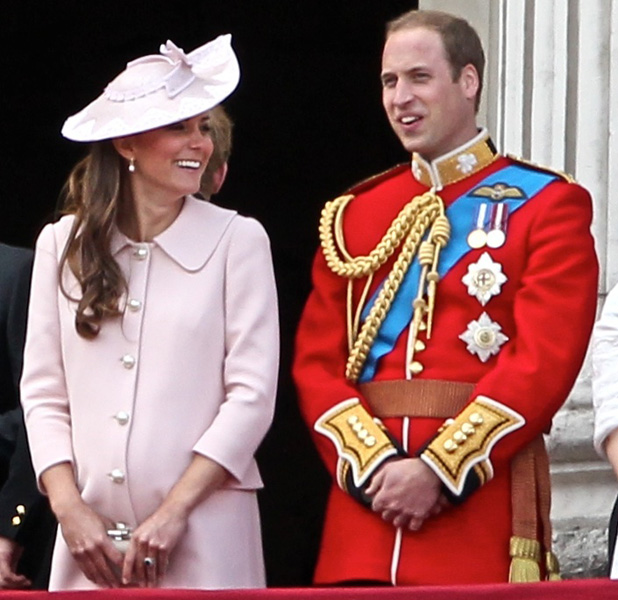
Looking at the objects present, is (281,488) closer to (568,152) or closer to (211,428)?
(568,152)

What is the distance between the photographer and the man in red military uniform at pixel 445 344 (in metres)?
4.43

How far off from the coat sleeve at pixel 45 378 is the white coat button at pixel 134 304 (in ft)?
0.46

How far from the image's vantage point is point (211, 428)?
4.34 meters

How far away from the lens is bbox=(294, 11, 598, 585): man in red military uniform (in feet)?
14.5

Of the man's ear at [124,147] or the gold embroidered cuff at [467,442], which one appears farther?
the man's ear at [124,147]

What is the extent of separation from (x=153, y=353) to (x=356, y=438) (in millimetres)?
409

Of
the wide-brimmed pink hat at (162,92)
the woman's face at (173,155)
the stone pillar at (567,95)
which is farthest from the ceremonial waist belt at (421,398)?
the stone pillar at (567,95)

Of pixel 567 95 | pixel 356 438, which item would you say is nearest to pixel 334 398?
pixel 356 438

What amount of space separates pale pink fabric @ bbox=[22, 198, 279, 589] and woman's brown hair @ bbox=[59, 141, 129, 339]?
1.0 inches

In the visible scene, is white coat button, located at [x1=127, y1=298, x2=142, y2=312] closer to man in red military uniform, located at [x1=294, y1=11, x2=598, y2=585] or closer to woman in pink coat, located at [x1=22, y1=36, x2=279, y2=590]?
woman in pink coat, located at [x1=22, y1=36, x2=279, y2=590]

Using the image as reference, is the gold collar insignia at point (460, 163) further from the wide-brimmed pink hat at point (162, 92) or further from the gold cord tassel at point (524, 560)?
the gold cord tassel at point (524, 560)

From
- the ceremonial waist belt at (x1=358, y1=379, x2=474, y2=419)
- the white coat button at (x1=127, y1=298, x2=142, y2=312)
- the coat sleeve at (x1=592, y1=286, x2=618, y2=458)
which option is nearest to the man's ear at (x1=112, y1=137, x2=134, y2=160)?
the white coat button at (x1=127, y1=298, x2=142, y2=312)

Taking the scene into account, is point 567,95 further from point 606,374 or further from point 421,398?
point 606,374

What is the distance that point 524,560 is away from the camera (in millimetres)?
4441
